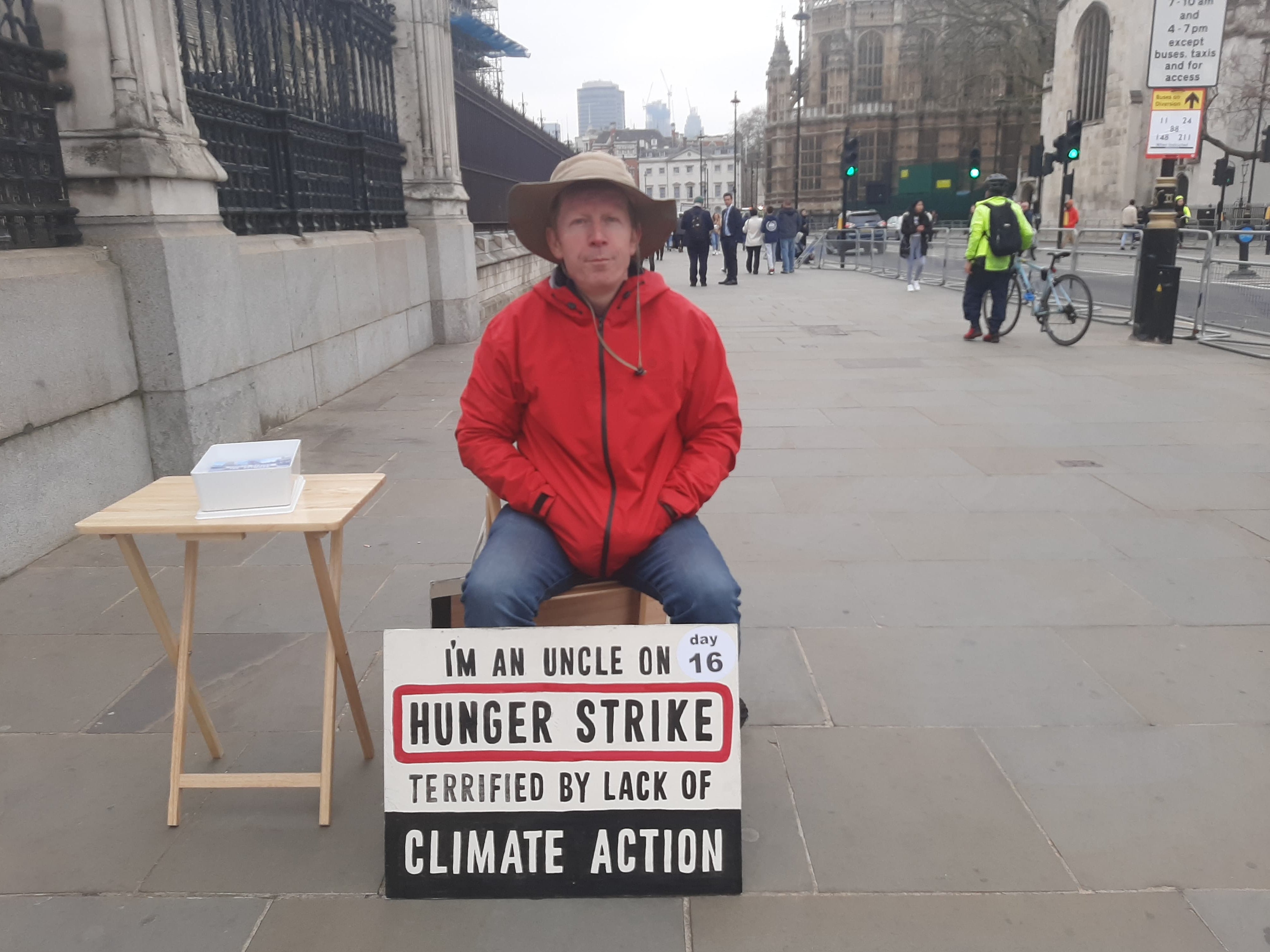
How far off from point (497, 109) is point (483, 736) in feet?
49.0

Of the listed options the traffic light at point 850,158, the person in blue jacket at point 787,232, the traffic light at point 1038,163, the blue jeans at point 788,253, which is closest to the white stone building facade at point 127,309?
the person in blue jacket at point 787,232

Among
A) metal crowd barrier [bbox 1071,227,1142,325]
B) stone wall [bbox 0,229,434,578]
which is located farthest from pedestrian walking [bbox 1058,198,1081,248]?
stone wall [bbox 0,229,434,578]

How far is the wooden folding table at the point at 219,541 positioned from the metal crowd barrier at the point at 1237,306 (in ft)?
32.2

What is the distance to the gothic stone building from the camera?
7025 centimetres

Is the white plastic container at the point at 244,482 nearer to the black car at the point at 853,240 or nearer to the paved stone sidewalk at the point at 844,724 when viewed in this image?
the paved stone sidewalk at the point at 844,724

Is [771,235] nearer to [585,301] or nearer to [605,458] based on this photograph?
[585,301]

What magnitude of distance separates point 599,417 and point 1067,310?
9621 mm

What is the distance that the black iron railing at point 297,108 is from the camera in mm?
6438

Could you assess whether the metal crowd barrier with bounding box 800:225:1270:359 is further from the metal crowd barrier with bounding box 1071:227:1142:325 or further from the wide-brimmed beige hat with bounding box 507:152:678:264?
the wide-brimmed beige hat with bounding box 507:152:678:264

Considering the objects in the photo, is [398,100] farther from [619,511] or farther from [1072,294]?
[619,511]

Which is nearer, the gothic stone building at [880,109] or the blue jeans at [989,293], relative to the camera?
the blue jeans at [989,293]

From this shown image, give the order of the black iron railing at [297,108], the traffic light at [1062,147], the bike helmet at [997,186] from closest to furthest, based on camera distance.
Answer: the black iron railing at [297,108] → the bike helmet at [997,186] → the traffic light at [1062,147]

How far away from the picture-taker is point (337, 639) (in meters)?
2.60

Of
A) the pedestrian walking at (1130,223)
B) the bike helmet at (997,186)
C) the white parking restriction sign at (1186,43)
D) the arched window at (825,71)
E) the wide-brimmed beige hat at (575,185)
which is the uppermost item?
the arched window at (825,71)
